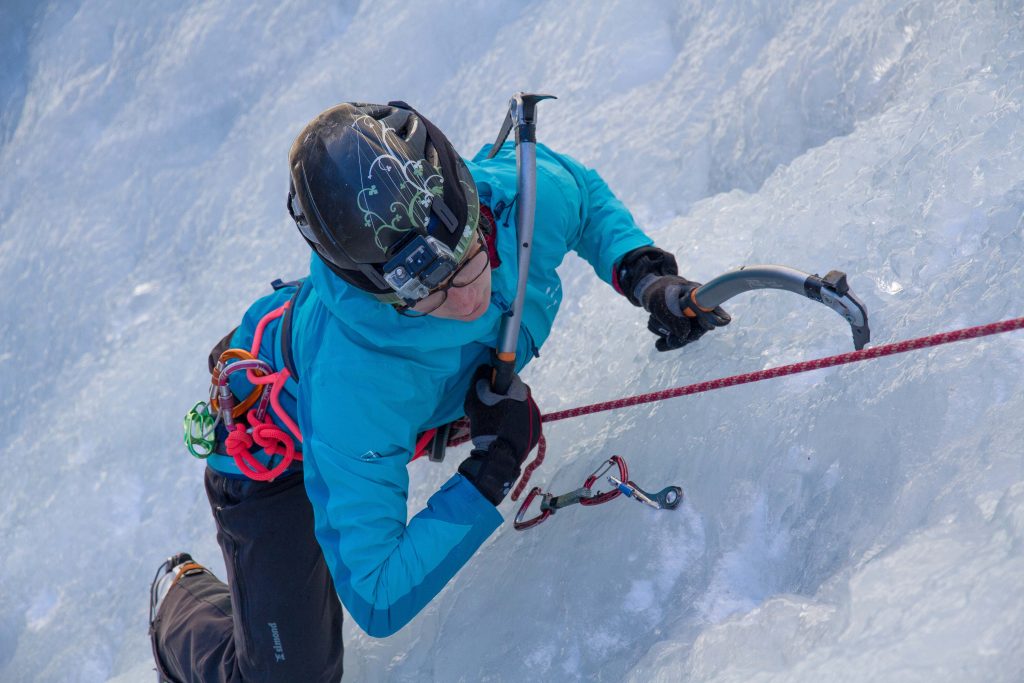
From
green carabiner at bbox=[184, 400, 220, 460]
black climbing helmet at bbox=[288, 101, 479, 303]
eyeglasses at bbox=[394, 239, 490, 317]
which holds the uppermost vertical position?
black climbing helmet at bbox=[288, 101, 479, 303]

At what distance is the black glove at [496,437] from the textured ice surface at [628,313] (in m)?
0.31

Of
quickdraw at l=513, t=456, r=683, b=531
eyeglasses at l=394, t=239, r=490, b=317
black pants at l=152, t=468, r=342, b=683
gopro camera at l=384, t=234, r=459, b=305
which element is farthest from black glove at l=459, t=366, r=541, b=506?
black pants at l=152, t=468, r=342, b=683

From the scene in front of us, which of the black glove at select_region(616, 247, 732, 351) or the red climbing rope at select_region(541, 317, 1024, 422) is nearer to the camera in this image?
the red climbing rope at select_region(541, 317, 1024, 422)

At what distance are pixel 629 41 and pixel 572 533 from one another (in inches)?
91.7

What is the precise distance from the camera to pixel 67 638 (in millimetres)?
3729

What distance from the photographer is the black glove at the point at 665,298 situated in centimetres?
231

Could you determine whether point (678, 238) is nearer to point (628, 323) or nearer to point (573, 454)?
point (628, 323)

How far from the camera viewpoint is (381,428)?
1988 millimetres

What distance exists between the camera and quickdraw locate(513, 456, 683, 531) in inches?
85.2

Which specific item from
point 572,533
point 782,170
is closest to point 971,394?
point 572,533

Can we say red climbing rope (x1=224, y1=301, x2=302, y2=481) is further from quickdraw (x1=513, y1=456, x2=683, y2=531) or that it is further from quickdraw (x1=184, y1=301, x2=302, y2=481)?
quickdraw (x1=513, y1=456, x2=683, y2=531)

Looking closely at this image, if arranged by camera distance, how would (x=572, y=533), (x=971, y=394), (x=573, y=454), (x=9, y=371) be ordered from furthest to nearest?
(x=9, y=371), (x=573, y=454), (x=572, y=533), (x=971, y=394)

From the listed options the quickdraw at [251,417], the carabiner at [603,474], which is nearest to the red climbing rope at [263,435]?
the quickdraw at [251,417]

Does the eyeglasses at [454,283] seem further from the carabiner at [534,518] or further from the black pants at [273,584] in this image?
the black pants at [273,584]
